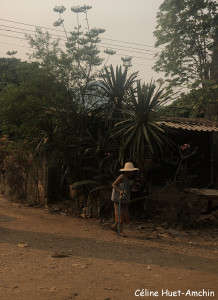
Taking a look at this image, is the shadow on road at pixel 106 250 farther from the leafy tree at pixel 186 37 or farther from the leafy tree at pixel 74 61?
the leafy tree at pixel 186 37

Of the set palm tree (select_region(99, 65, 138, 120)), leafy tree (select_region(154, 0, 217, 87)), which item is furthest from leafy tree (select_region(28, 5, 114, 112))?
leafy tree (select_region(154, 0, 217, 87))

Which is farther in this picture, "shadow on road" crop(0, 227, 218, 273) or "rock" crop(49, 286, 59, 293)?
"shadow on road" crop(0, 227, 218, 273)

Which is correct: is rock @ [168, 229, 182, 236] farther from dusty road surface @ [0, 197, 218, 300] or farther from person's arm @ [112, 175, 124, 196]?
person's arm @ [112, 175, 124, 196]

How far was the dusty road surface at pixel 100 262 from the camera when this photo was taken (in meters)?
4.03

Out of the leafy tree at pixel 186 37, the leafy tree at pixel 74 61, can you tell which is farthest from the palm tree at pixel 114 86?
the leafy tree at pixel 186 37

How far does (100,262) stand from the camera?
535 cm

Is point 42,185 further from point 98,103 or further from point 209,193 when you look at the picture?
point 209,193

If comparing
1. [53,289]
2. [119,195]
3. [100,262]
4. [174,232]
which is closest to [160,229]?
[174,232]

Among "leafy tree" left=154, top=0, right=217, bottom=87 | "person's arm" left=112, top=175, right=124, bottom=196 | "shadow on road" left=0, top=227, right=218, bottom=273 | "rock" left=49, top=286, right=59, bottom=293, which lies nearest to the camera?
"rock" left=49, top=286, right=59, bottom=293

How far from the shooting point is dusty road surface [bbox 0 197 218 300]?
4.03 meters

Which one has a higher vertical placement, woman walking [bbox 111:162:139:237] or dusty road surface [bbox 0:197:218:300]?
woman walking [bbox 111:162:139:237]

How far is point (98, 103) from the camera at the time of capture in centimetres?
948

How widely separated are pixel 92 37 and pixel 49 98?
2664 millimetres

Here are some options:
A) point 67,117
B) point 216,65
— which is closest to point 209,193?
point 67,117
